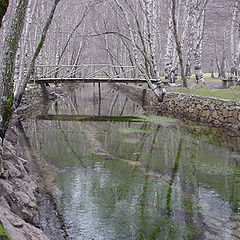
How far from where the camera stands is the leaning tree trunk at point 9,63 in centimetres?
562

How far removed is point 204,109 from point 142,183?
8.07 metres

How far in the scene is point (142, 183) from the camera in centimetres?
659

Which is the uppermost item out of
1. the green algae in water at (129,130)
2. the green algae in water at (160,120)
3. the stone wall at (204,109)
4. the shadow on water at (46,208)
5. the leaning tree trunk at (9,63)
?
the leaning tree trunk at (9,63)

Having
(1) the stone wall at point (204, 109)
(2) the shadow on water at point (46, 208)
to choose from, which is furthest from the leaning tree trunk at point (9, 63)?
(1) the stone wall at point (204, 109)

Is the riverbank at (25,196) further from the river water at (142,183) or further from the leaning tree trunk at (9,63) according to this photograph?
the leaning tree trunk at (9,63)

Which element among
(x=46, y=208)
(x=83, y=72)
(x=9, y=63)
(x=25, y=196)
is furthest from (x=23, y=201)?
(x=83, y=72)

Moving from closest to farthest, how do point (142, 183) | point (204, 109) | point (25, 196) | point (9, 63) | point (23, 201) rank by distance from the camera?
point (23, 201) → point (25, 196) → point (9, 63) → point (142, 183) → point (204, 109)

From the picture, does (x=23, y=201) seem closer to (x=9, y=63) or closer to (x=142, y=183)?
(x=9, y=63)

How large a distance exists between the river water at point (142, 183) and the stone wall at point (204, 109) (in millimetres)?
1552

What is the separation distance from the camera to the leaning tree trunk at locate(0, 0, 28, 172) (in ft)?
18.5

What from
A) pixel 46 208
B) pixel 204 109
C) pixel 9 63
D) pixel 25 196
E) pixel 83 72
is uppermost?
pixel 83 72

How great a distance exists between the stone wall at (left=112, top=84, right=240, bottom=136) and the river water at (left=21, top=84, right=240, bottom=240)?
5.09ft

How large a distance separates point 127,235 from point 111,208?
88 cm

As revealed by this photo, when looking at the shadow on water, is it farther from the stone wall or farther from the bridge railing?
the bridge railing
